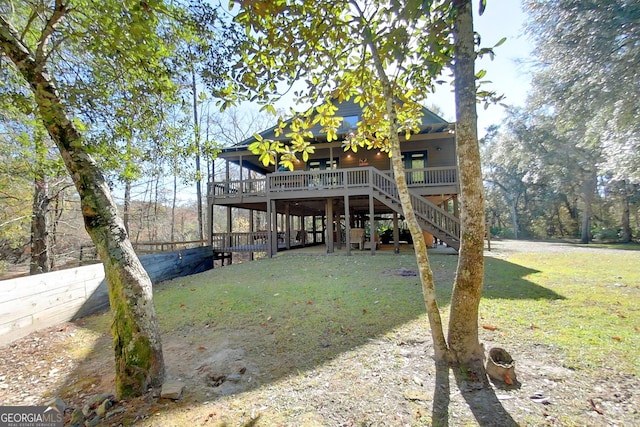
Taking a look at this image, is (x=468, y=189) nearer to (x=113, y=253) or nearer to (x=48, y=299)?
(x=113, y=253)

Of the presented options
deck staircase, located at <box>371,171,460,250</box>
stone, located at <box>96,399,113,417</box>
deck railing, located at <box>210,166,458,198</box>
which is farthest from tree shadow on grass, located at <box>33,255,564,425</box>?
deck railing, located at <box>210,166,458,198</box>

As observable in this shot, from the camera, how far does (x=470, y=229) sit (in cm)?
264

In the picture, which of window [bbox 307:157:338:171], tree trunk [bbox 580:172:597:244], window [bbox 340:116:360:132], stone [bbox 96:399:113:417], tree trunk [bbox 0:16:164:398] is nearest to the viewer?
stone [bbox 96:399:113:417]

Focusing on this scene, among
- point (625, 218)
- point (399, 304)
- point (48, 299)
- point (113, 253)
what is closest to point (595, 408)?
point (399, 304)

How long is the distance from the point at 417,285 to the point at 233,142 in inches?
964

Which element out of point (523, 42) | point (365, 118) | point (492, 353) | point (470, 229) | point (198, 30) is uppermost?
point (523, 42)

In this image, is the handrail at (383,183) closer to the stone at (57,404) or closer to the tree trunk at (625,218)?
the stone at (57,404)

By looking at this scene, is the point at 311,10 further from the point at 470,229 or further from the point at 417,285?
the point at 417,285

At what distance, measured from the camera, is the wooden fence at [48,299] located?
4.11 metres

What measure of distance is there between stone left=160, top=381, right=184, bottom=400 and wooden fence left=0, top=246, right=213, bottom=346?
3.42 m

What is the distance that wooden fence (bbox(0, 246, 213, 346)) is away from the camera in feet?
13.5

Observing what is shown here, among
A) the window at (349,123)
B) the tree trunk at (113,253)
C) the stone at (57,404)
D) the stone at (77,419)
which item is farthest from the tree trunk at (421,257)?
the window at (349,123)

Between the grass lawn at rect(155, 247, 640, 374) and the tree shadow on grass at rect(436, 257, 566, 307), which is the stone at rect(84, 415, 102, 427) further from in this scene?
the tree shadow on grass at rect(436, 257, 566, 307)

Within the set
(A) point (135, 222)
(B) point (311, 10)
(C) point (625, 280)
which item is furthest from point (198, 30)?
(A) point (135, 222)
